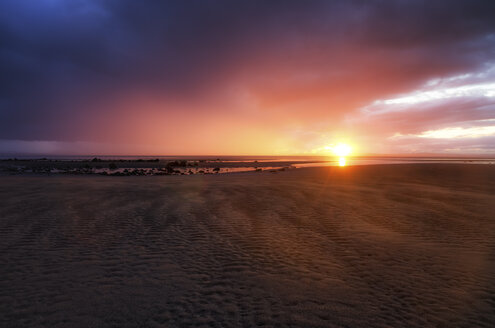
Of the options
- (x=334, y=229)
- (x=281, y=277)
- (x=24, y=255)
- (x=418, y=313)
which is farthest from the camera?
(x=334, y=229)

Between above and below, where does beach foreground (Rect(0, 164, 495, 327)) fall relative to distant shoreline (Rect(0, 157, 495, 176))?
below

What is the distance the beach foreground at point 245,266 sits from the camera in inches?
170

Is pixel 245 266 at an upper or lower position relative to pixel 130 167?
lower

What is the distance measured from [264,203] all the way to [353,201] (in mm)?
4818

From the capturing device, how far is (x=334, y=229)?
904cm

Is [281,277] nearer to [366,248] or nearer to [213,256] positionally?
[213,256]

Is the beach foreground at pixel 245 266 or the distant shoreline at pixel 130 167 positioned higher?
the distant shoreline at pixel 130 167

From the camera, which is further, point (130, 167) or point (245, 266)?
point (130, 167)

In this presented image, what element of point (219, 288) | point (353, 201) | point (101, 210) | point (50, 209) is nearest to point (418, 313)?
point (219, 288)

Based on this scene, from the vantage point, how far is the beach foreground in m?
4.32

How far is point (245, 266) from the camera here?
6148 mm

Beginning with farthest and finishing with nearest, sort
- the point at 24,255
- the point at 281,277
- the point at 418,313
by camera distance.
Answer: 1. the point at 24,255
2. the point at 281,277
3. the point at 418,313

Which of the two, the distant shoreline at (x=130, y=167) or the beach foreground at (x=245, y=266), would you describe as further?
the distant shoreline at (x=130, y=167)

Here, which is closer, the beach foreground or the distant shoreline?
the beach foreground
